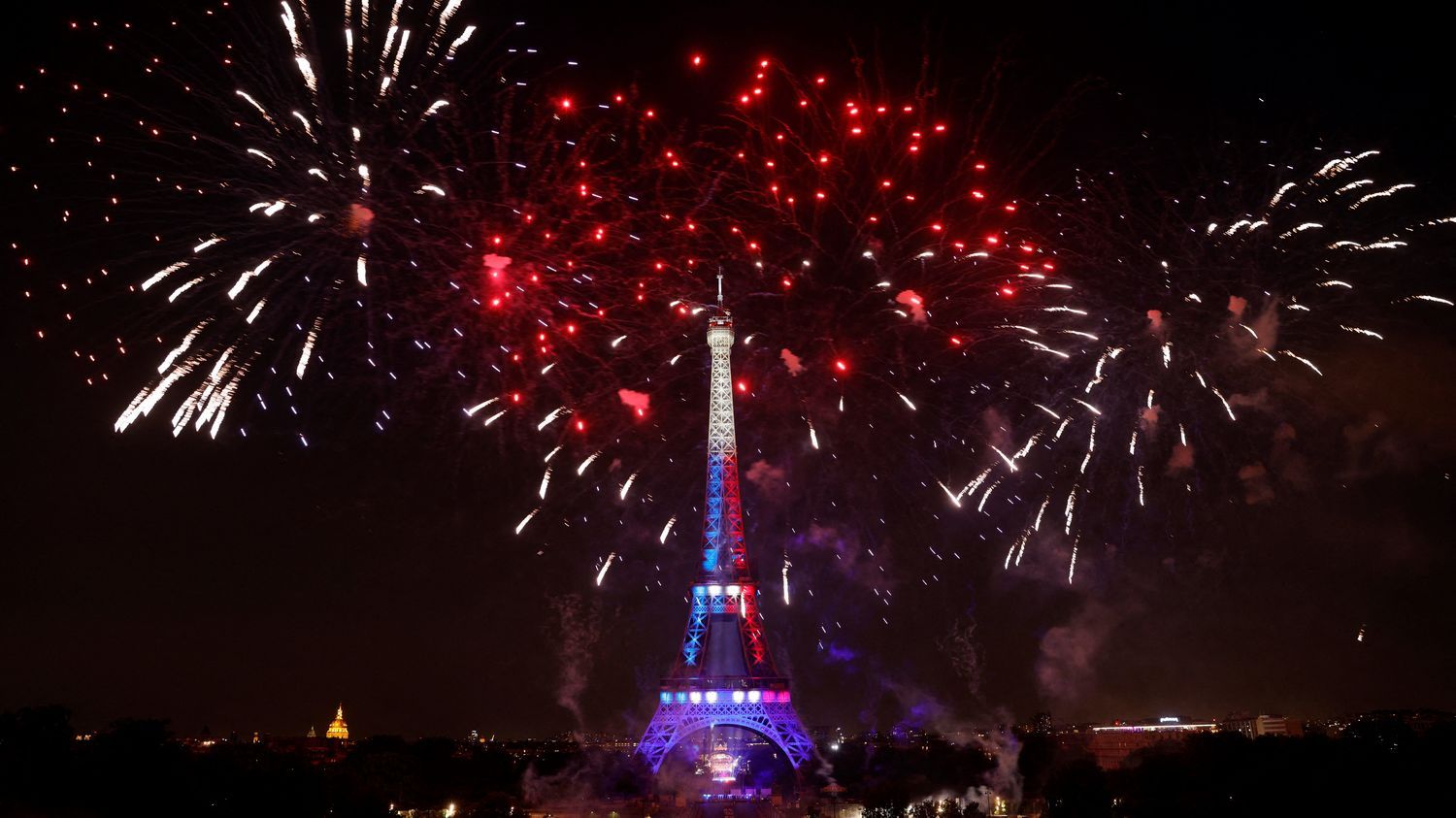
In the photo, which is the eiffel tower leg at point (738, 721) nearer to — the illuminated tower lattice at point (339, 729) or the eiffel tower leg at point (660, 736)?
the eiffel tower leg at point (660, 736)

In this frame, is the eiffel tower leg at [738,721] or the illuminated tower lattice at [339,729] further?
the illuminated tower lattice at [339,729]

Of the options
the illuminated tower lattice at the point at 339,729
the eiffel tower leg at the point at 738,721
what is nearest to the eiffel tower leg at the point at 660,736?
the eiffel tower leg at the point at 738,721

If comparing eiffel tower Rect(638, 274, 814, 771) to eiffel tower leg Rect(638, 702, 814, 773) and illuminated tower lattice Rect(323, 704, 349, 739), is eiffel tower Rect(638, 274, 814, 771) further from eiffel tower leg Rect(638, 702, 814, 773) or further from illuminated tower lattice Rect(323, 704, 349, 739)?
illuminated tower lattice Rect(323, 704, 349, 739)

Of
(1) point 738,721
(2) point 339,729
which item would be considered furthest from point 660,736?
(2) point 339,729

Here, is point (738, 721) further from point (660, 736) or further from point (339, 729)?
point (339, 729)

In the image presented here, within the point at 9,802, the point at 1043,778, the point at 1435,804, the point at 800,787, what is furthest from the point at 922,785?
the point at 9,802

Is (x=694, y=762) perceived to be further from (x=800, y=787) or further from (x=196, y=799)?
(x=196, y=799)

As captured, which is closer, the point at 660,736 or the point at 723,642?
the point at 660,736

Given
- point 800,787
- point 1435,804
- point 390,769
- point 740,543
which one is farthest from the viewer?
point 740,543
